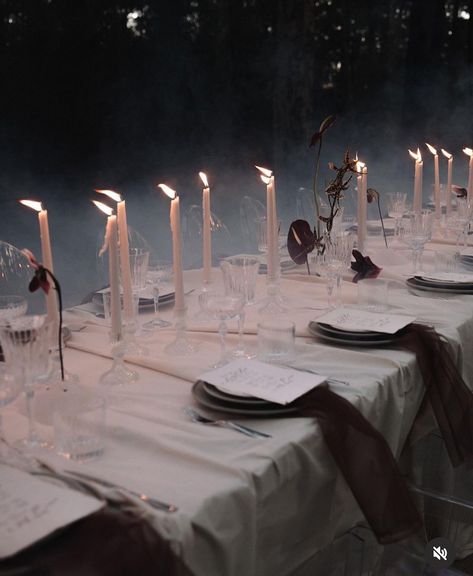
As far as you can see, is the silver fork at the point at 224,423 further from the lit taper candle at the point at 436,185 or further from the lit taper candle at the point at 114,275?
the lit taper candle at the point at 436,185

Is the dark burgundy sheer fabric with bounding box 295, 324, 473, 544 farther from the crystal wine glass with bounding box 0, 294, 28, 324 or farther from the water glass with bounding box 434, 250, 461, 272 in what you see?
the water glass with bounding box 434, 250, 461, 272

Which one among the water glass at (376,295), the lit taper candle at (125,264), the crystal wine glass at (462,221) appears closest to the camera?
the lit taper candle at (125,264)

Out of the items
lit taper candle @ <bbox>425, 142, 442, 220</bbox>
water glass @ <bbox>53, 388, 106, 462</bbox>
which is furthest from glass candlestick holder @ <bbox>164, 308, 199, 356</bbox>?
lit taper candle @ <bbox>425, 142, 442, 220</bbox>

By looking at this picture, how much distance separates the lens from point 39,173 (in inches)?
152

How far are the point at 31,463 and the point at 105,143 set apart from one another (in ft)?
11.0

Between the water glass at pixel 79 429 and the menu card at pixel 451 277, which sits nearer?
the water glass at pixel 79 429

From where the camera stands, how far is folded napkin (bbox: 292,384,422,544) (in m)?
1.18

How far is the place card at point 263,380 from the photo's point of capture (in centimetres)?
123

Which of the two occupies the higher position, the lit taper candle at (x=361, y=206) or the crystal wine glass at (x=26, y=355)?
the lit taper candle at (x=361, y=206)

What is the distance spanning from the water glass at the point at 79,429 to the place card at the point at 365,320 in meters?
0.70

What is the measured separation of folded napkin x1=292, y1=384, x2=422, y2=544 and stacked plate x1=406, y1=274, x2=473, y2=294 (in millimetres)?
948

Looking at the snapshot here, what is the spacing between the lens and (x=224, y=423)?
3.83 feet

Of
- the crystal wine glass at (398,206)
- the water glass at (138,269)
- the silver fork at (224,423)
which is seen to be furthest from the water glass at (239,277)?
the crystal wine glass at (398,206)

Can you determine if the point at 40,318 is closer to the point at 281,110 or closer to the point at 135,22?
the point at 135,22
